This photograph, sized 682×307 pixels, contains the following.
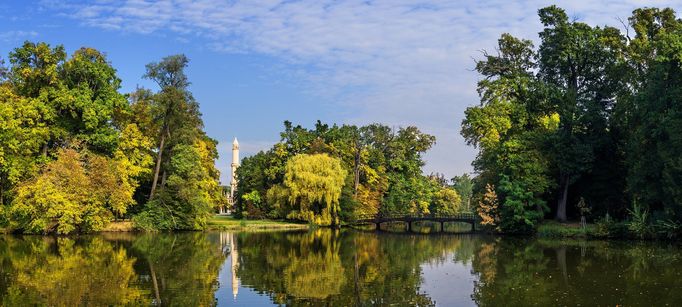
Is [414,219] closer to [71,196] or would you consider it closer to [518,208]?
[518,208]

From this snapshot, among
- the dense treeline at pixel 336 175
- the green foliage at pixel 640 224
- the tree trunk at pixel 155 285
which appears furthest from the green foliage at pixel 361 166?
the tree trunk at pixel 155 285

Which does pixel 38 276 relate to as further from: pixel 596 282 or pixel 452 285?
pixel 596 282

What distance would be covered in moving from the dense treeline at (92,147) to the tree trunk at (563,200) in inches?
1234

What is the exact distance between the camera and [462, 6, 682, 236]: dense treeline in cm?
4738

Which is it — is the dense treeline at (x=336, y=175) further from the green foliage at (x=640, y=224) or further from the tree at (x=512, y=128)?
the green foliage at (x=640, y=224)

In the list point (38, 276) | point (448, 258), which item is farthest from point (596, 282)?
point (38, 276)

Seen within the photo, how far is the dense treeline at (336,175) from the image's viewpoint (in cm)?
6234

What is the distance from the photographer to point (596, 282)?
2117 centimetres

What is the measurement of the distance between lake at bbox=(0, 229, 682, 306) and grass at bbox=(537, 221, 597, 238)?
6406mm

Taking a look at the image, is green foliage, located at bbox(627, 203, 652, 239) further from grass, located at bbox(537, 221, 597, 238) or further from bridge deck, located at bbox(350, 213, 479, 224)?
bridge deck, located at bbox(350, 213, 479, 224)

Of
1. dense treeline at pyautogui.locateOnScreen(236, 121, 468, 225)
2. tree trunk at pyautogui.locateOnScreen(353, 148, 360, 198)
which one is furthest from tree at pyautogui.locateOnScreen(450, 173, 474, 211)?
tree trunk at pyautogui.locateOnScreen(353, 148, 360, 198)

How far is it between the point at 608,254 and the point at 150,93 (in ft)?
141

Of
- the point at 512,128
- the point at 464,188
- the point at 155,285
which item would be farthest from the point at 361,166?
the point at 464,188

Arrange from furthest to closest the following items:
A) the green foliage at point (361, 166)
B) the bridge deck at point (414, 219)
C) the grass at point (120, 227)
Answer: the green foliage at point (361, 166) < the bridge deck at point (414, 219) < the grass at point (120, 227)
